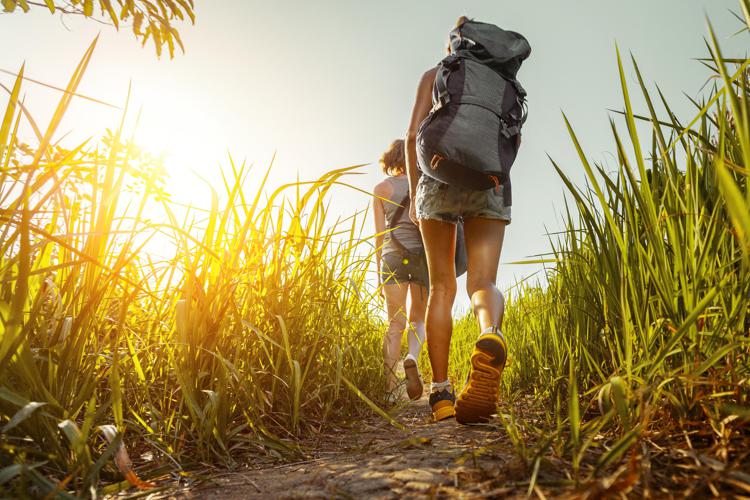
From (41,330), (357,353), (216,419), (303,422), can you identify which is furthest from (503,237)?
(41,330)

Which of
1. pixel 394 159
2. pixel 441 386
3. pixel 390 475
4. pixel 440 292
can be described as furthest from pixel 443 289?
pixel 394 159

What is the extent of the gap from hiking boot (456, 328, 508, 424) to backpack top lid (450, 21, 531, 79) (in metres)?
1.29

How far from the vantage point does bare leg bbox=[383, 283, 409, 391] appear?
3020 millimetres

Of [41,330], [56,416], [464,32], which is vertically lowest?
[56,416]

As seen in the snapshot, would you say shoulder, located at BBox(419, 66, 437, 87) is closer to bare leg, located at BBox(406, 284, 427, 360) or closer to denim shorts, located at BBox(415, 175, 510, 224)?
denim shorts, located at BBox(415, 175, 510, 224)

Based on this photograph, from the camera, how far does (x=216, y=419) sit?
114cm

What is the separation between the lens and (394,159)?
391 centimetres

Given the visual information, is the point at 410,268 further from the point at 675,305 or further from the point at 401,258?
the point at 675,305

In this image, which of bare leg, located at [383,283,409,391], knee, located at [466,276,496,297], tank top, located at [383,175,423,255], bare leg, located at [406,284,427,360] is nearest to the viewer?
knee, located at [466,276,496,297]

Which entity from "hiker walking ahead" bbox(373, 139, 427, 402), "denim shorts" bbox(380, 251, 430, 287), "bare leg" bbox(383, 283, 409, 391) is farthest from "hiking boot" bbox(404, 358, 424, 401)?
"denim shorts" bbox(380, 251, 430, 287)

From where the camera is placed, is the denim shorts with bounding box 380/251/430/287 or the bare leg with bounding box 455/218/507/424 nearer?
the bare leg with bounding box 455/218/507/424

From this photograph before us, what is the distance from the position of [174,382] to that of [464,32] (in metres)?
1.94

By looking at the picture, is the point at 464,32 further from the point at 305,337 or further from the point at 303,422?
the point at 303,422

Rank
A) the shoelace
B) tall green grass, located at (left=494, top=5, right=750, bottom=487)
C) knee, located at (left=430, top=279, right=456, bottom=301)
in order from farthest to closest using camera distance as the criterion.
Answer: knee, located at (left=430, top=279, right=456, bottom=301), the shoelace, tall green grass, located at (left=494, top=5, right=750, bottom=487)
